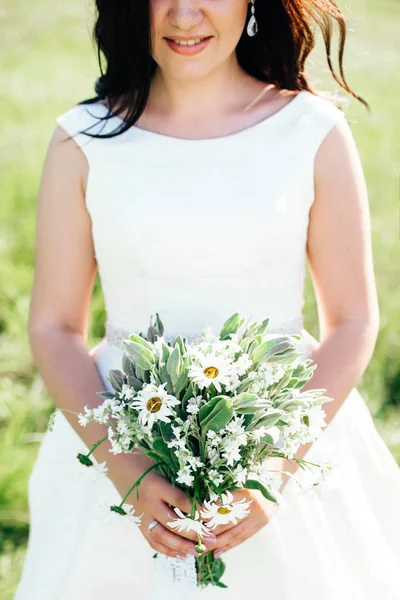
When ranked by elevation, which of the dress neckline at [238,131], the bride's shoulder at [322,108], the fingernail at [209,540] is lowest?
the fingernail at [209,540]

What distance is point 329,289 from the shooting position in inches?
99.4

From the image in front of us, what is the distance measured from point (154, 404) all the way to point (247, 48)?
1268 millimetres

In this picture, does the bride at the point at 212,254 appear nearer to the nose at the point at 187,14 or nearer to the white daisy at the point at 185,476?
the nose at the point at 187,14

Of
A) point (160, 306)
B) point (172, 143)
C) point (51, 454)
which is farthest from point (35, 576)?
point (172, 143)

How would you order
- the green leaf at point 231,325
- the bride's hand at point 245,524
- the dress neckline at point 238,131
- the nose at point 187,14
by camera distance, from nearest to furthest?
the green leaf at point 231,325, the bride's hand at point 245,524, the nose at point 187,14, the dress neckline at point 238,131

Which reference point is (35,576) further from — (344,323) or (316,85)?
(316,85)

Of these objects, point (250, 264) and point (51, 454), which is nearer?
point (250, 264)

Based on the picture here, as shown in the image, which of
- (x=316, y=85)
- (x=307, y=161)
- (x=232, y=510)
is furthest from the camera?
(x=316, y=85)

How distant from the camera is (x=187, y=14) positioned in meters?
2.33

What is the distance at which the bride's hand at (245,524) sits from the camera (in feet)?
7.07

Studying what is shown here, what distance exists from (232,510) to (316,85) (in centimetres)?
148

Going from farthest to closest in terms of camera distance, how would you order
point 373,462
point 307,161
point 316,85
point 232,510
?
point 316,85 < point 373,462 < point 307,161 < point 232,510

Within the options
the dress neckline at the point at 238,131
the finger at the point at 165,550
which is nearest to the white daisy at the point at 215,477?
the finger at the point at 165,550

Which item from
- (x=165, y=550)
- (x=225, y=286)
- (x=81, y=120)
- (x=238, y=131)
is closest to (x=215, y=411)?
(x=165, y=550)
